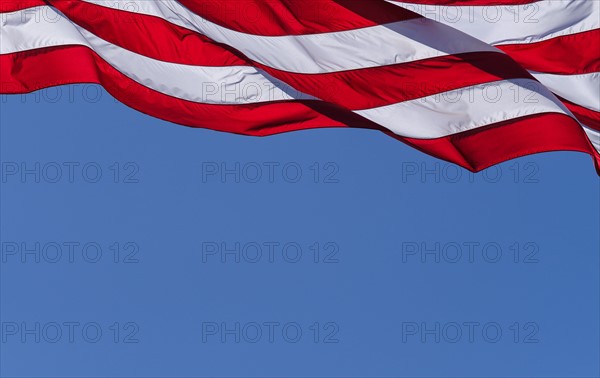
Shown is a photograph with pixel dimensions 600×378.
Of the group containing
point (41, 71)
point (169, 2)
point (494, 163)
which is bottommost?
point (494, 163)

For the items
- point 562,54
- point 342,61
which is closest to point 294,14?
point 342,61

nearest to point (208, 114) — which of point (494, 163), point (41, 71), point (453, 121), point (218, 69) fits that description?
point (218, 69)

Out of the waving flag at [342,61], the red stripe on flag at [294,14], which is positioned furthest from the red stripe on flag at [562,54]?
the red stripe on flag at [294,14]

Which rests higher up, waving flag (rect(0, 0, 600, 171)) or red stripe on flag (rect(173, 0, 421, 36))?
red stripe on flag (rect(173, 0, 421, 36))

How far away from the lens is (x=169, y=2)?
22.4 feet

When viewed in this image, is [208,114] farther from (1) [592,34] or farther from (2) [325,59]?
(1) [592,34]

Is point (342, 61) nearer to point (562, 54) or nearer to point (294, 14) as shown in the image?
point (294, 14)

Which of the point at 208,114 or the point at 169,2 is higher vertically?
the point at 169,2

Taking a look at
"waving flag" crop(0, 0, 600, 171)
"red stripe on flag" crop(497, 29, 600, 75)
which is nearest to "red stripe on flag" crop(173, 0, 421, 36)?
"waving flag" crop(0, 0, 600, 171)

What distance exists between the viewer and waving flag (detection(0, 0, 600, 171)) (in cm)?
660

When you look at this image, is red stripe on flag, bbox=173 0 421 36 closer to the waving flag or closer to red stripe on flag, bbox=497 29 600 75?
the waving flag

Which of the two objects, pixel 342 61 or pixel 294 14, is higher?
pixel 294 14

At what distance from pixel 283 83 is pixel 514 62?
6.92 feet

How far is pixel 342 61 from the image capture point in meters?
6.71
